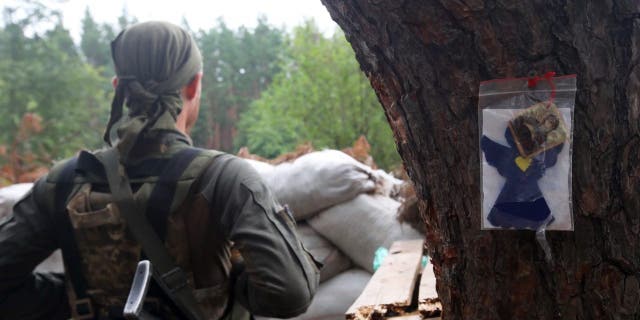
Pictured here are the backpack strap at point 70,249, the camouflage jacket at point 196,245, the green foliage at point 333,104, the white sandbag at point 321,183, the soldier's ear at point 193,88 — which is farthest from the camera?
the green foliage at point 333,104

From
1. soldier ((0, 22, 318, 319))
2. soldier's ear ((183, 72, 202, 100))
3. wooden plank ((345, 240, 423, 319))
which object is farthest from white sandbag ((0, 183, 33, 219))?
wooden plank ((345, 240, 423, 319))

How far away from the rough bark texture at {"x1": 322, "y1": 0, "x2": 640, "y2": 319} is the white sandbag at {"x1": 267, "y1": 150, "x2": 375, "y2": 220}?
234 centimetres

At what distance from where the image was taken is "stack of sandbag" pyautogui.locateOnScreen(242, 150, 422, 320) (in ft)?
11.0

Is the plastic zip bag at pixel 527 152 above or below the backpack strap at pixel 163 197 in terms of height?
above

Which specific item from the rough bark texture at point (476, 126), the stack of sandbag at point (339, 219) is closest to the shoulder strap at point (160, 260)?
the rough bark texture at point (476, 126)

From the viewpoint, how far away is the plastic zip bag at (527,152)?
1023mm

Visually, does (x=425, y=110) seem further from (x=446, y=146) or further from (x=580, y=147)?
(x=580, y=147)

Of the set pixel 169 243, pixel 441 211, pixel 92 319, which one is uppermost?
pixel 441 211

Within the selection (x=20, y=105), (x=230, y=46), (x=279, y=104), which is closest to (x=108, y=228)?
(x=279, y=104)

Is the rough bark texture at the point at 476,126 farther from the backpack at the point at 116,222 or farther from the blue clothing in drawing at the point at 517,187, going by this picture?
the backpack at the point at 116,222

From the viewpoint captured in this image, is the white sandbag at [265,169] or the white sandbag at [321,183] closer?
the white sandbag at [321,183]

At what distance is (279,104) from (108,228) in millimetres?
10780

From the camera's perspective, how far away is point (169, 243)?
85.0 inches

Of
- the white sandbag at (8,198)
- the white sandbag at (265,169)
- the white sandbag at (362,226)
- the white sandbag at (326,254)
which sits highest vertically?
the white sandbag at (265,169)
